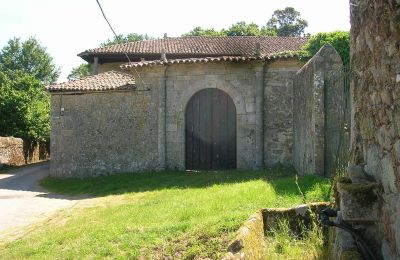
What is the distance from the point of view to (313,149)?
7504 mm

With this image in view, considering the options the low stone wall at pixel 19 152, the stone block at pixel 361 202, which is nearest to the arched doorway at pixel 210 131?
the low stone wall at pixel 19 152

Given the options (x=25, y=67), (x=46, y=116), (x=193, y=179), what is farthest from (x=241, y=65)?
(x=25, y=67)

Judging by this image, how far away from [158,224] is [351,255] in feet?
11.7

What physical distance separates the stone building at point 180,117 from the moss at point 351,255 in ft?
31.1

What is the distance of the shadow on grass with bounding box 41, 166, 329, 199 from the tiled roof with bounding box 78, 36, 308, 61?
808cm

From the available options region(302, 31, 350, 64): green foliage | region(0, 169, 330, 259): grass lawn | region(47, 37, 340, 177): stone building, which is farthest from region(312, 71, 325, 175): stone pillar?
region(47, 37, 340, 177): stone building

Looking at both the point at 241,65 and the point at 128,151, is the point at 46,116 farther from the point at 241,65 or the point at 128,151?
the point at 241,65

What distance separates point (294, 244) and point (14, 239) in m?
4.62

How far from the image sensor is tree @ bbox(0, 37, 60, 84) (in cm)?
4262

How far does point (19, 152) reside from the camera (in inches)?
756

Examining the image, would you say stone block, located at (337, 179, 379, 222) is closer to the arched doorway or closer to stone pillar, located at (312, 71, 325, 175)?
stone pillar, located at (312, 71, 325, 175)

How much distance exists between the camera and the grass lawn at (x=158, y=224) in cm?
458

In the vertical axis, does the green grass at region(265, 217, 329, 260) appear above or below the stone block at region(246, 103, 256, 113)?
below

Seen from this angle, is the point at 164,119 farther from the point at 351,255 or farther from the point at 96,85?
the point at 351,255
